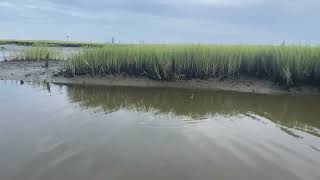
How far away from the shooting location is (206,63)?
14.0 meters

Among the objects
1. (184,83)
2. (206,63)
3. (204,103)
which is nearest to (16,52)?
(184,83)

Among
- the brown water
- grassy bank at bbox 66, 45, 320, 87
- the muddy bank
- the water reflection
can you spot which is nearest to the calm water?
the muddy bank

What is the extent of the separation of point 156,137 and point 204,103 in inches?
157

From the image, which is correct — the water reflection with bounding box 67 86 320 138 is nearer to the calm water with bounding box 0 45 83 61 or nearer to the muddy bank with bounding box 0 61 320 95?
the muddy bank with bounding box 0 61 320 95

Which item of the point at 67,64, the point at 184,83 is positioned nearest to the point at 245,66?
the point at 184,83

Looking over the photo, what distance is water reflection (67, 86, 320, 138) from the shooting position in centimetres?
956

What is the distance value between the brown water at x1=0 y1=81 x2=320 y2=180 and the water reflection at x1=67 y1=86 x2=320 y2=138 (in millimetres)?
24

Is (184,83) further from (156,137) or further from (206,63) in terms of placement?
(156,137)

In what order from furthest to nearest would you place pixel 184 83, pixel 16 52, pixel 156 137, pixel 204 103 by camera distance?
1. pixel 16 52
2. pixel 184 83
3. pixel 204 103
4. pixel 156 137

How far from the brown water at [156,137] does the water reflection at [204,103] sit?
24mm

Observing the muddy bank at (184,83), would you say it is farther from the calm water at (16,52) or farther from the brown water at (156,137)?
the calm water at (16,52)

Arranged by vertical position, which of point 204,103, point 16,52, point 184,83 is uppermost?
point 16,52

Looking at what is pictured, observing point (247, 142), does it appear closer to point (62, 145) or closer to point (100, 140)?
point (100, 140)

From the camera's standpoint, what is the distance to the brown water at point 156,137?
569 centimetres
